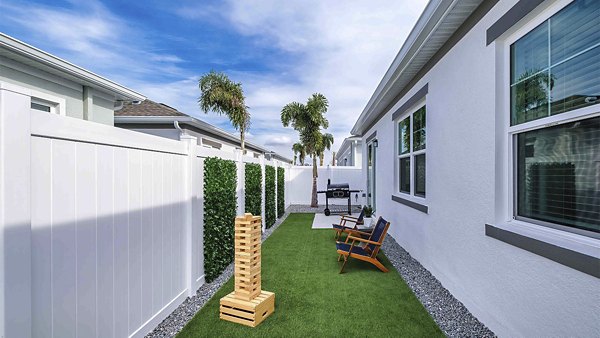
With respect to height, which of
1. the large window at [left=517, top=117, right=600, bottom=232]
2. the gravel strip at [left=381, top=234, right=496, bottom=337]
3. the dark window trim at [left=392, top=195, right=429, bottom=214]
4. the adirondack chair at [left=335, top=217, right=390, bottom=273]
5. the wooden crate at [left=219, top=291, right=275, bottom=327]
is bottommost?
the gravel strip at [left=381, top=234, right=496, bottom=337]

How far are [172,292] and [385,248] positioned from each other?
187 inches

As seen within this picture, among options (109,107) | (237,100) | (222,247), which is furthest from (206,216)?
(237,100)

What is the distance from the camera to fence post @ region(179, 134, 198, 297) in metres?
4.05

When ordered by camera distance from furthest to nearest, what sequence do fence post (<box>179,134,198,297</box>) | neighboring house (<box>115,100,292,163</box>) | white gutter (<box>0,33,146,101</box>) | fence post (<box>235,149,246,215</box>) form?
1. neighboring house (<box>115,100,292,163</box>)
2. fence post (<box>235,149,246,215</box>)
3. white gutter (<box>0,33,146,101</box>)
4. fence post (<box>179,134,198,297</box>)

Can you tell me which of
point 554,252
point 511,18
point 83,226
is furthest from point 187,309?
point 511,18

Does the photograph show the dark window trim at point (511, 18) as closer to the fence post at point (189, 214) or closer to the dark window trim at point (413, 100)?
the dark window trim at point (413, 100)

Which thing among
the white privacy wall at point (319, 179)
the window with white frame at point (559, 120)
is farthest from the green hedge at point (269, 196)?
the window with white frame at point (559, 120)

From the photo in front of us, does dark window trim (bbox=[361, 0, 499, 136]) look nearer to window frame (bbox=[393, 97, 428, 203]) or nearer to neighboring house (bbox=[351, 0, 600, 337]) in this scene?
neighboring house (bbox=[351, 0, 600, 337])

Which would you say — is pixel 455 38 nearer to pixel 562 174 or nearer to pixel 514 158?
pixel 514 158

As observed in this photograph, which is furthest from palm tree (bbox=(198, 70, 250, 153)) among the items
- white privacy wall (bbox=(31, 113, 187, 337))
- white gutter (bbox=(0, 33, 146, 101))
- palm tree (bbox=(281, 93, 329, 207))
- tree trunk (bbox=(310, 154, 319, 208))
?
white privacy wall (bbox=(31, 113, 187, 337))

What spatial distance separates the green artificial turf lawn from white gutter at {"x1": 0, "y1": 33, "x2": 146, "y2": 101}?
523 centimetres

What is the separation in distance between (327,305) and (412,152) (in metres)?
3.68

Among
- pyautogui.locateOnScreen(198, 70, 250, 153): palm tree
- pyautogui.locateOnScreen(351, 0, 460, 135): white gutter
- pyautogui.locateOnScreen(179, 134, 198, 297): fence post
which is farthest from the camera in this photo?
pyautogui.locateOnScreen(198, 70, 250, 153): palm tree

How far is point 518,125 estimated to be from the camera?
2.93 meters
